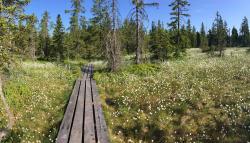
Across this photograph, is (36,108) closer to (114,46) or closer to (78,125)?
(78,125)

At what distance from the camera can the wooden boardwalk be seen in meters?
10.7

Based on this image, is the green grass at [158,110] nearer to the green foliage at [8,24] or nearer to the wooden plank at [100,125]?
the wooden plank at [100,125]

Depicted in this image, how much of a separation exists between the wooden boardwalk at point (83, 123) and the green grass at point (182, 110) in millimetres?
738

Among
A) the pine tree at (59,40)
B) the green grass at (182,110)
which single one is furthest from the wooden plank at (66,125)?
the pine tree at (59,40)

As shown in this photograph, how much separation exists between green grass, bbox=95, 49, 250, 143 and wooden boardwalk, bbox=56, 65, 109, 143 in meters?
0.74

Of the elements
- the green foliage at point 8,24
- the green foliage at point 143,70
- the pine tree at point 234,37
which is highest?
the pine tree at point 234,37

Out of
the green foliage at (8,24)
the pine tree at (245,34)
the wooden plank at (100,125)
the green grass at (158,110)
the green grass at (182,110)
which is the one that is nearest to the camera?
the wooden plank at (100,125)

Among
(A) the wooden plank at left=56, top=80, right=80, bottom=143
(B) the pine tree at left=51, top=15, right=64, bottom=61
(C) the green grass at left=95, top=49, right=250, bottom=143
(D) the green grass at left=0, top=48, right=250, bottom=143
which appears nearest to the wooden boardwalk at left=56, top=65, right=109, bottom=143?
(A) the wooden plank at left=56, top=80, right=80, bottom=143

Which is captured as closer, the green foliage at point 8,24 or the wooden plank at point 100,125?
the wooden plank at point 100,125

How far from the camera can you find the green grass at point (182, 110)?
12.1 meters

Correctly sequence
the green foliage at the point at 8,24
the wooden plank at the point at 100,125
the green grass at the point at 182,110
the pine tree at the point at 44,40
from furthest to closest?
the pine tree at the point at 44,40 → the green foliage at the point at 8,24 → the green grass at the point at 182,110 → the wooden plank at the point at 100,125

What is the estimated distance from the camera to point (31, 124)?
47.0 feet

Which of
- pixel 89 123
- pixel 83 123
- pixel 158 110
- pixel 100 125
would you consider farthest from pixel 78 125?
pixel 158 110

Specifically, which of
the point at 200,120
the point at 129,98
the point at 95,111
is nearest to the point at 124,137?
the point at 95,111
